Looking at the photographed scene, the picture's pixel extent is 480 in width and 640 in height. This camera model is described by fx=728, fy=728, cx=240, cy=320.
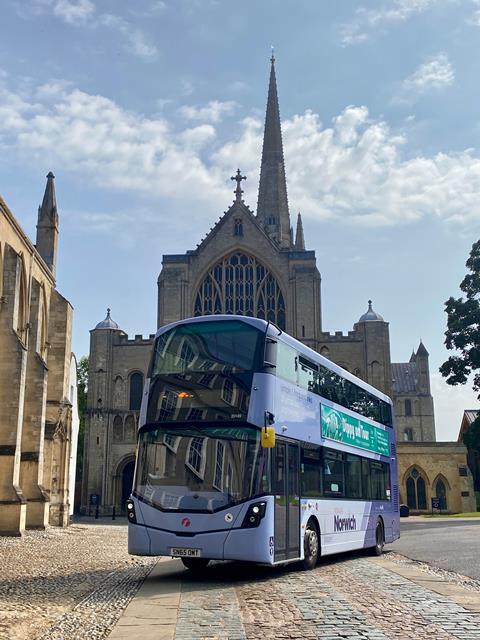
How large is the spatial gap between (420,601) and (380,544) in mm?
8893

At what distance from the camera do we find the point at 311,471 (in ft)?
43.0

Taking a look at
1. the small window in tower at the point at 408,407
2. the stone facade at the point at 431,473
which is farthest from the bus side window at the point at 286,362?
the small window in tower at the point at 408,407

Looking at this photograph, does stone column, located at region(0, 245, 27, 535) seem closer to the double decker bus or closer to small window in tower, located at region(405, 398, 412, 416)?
the double decker bus

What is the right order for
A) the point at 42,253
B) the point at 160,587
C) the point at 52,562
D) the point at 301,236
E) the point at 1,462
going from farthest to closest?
the point at 301,236 → the point at 42,253 → the point at 1,462 → the point at 52,562 → the point at 160,587

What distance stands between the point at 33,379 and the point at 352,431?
14823 mm

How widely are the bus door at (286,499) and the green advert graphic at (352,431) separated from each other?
170 centimetres

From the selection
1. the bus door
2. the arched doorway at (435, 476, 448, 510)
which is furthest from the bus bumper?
the arched doorway at (435, 476, 448, 510)

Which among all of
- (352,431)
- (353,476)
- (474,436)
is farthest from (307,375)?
(474,436)

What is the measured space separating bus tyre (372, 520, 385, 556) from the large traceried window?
97.3 ft

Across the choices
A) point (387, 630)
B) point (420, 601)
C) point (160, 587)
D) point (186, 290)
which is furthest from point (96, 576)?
point (186, 290)

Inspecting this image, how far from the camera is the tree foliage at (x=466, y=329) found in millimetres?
36812

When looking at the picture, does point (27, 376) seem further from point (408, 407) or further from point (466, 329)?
point (408, 407)

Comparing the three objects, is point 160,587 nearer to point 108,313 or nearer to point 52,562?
point 52,562

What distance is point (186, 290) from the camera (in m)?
48.1
